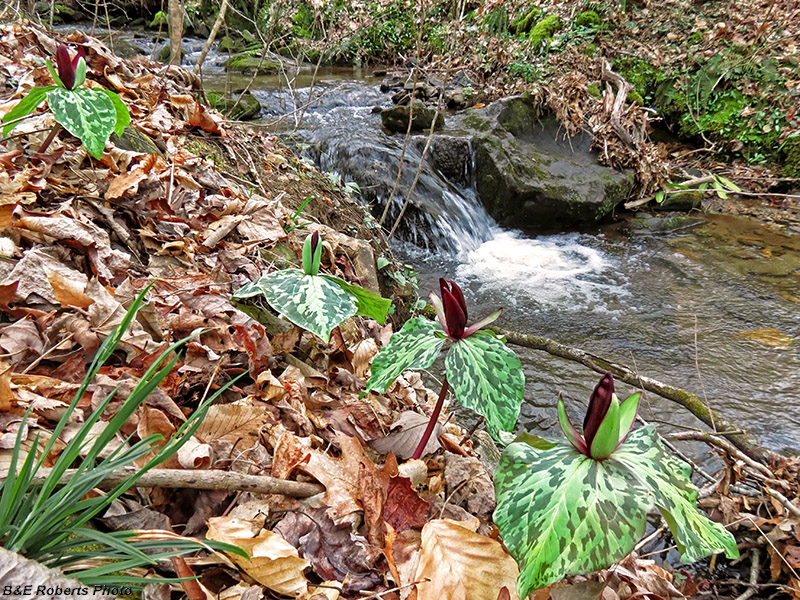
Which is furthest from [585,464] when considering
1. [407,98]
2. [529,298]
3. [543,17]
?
[543,17]

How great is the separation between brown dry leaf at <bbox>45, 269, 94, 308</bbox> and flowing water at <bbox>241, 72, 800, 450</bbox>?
2.79 metres

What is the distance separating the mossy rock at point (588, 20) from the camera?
10.1 metres

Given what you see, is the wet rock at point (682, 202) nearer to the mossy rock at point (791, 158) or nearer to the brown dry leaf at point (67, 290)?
the mossy rock at point (791, 158)

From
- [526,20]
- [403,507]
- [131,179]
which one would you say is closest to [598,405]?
[403,507]

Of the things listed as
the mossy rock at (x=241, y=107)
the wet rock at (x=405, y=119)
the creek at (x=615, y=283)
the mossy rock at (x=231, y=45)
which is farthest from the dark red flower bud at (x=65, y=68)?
the mossy rock at (x=231, y=45)

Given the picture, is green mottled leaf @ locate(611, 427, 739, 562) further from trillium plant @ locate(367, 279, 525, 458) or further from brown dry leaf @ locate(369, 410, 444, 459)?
brown dry leaf @ locate(369, 410, 444, 459)

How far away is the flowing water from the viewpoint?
3801 mm

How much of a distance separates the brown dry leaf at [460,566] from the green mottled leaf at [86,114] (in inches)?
59.9

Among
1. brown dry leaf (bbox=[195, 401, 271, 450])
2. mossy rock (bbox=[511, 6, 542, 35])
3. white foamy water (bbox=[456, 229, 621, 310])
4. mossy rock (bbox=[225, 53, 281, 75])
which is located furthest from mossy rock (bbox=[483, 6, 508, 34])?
brown dry leaf (bbox=[195, 401, 271, 450])

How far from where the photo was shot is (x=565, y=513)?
0.90 metres

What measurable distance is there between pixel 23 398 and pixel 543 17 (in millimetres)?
12352

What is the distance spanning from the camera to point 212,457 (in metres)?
1.28

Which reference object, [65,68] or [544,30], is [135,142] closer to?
[65,68]

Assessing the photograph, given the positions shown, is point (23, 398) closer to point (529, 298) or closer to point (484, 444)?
point (484, 444)
